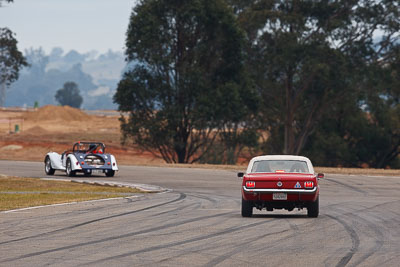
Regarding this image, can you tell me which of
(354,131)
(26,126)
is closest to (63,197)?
(354,131)

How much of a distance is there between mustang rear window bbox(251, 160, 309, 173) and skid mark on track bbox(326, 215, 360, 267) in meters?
1.21

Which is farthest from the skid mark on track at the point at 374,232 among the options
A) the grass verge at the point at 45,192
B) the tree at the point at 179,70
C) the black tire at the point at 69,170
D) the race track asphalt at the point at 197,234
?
the tree at the point at 179,70

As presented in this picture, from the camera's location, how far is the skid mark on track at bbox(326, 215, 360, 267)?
33.7 feet

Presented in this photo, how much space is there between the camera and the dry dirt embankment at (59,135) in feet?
214

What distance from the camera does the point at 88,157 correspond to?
31.7 metres

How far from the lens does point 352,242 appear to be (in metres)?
12.5

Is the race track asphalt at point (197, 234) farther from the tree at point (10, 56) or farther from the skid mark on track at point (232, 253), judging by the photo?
the tree at point (10, 56)

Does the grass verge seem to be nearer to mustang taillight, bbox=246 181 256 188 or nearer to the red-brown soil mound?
mustang taillight, bbox=246 181 256 188

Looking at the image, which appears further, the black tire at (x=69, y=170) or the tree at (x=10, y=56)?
the tree at (x=10, y=56)

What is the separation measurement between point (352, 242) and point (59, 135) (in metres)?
74.4

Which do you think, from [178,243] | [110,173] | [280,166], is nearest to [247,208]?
[280,166]

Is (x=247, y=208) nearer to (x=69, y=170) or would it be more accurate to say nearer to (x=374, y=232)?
(x=374, y=232)

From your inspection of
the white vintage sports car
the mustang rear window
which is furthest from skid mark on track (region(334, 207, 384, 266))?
the white vintage sports car

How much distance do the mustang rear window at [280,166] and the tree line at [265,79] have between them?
102ft
